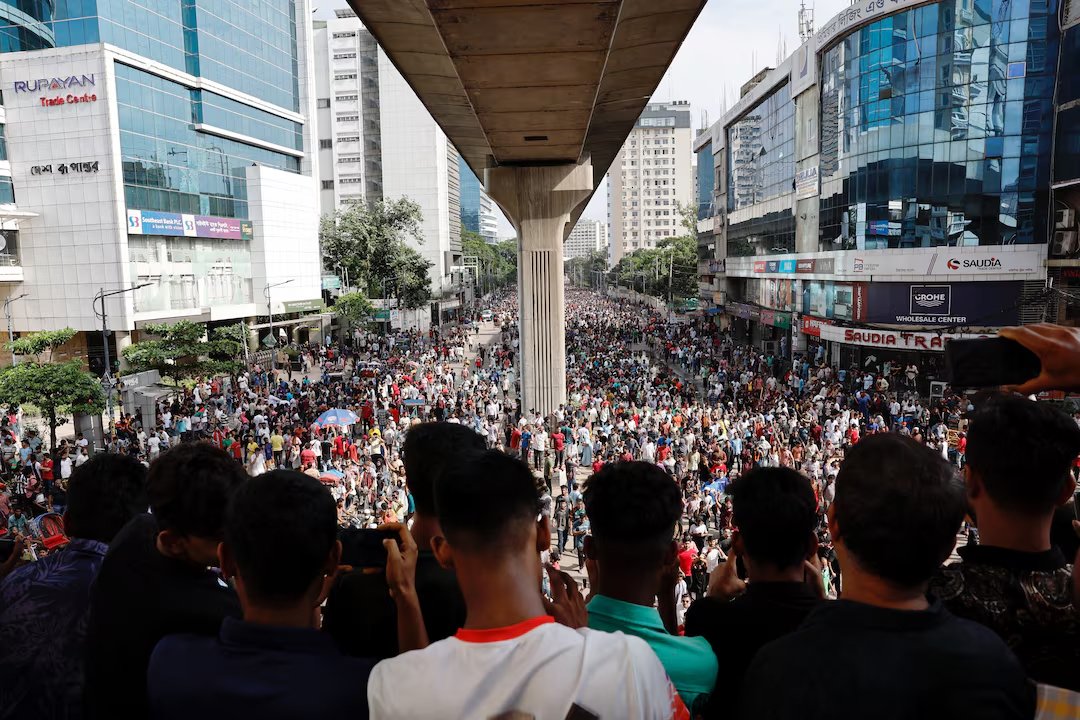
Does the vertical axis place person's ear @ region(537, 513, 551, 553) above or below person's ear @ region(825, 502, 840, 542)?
below

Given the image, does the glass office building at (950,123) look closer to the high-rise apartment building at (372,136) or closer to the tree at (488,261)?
the high-rise apartment building at (372,136)

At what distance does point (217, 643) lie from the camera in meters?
2.15

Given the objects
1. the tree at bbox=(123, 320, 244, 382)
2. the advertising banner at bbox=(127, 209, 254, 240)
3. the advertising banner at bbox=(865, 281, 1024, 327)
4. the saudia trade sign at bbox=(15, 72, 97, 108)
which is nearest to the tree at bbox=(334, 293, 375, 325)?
the advertising banner at bbox=(127, 209, 254, 240)

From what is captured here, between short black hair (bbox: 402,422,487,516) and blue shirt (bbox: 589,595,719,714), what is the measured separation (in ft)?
2.62

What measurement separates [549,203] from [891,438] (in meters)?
16.9

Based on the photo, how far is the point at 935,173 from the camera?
3344 centimetres

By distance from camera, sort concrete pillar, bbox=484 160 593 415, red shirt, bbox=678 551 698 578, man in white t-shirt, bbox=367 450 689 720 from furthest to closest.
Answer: concrete pillar, bbox=484 160 593 415 → red shirt, bbox=678 551 698 578 → man in white t-shirt, bbox=367 450 689 720

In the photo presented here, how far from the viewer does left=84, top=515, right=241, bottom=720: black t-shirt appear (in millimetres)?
2484

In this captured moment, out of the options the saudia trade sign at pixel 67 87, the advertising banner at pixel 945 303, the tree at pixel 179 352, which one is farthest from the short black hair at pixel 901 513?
the saudia trade sign at pixel 67 87

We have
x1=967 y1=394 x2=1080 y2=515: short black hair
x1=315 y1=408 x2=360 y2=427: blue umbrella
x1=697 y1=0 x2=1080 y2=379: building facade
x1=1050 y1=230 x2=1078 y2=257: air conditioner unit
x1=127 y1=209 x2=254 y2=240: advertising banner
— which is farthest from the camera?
x1=127 y1=209 x2=254 y2=240: advertising banner

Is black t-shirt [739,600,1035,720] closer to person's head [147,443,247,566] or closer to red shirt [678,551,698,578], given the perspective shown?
person's head [147,443,247,566]

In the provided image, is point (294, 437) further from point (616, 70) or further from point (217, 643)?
point (217, 643)

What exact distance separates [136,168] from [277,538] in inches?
1690

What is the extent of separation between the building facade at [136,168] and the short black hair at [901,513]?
39.1m
